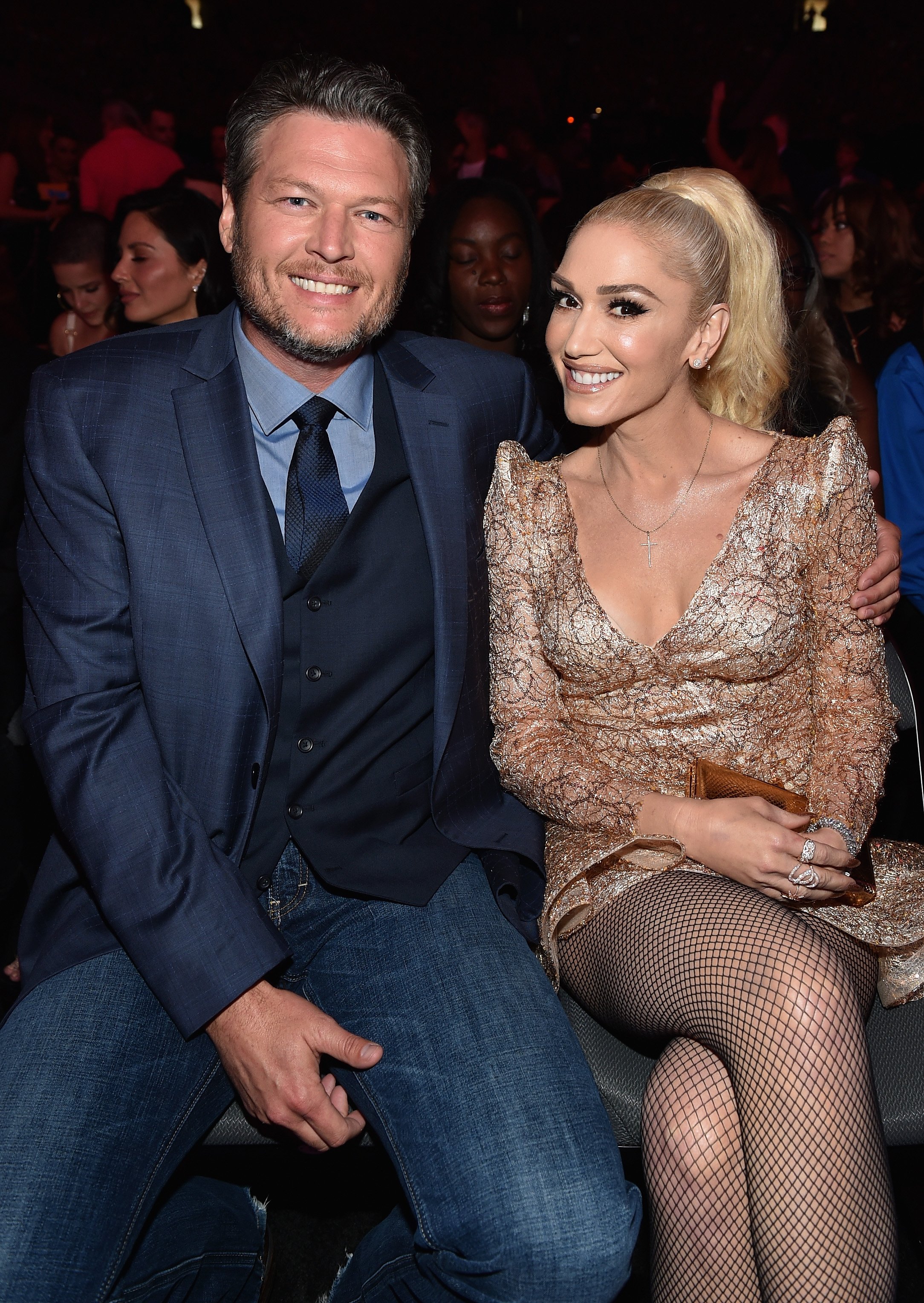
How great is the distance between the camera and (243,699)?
1688 millimetres

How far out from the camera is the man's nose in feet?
5.81

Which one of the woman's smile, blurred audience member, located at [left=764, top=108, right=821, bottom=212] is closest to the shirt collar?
the woman's smile

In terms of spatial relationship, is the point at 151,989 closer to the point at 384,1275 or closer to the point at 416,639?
the point at 384,1275

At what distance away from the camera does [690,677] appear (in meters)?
1.96

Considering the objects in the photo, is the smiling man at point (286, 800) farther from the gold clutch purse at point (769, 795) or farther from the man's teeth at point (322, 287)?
the gold clutch purse at point (769, 795)

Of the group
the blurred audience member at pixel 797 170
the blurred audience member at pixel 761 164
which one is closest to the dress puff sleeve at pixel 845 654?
the blurred audience member at pixel 761 164

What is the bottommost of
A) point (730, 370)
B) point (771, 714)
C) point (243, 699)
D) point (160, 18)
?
point (771, 714)

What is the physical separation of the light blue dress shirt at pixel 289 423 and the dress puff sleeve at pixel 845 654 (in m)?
0.82

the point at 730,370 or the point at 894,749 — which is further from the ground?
the point at 730,370

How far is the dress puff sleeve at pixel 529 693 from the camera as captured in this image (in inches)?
73.0

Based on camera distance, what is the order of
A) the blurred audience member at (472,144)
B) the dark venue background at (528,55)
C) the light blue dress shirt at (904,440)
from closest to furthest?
the light blue dress shirt at (904,440) < the blurred audience member at (472,144) < the dark venue background at (528,55)

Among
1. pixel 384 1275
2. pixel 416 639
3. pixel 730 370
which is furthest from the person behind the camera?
pixel 730 370

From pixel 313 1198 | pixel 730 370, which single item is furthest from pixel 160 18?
pixel 313 1198

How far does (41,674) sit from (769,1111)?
4.14 feet
